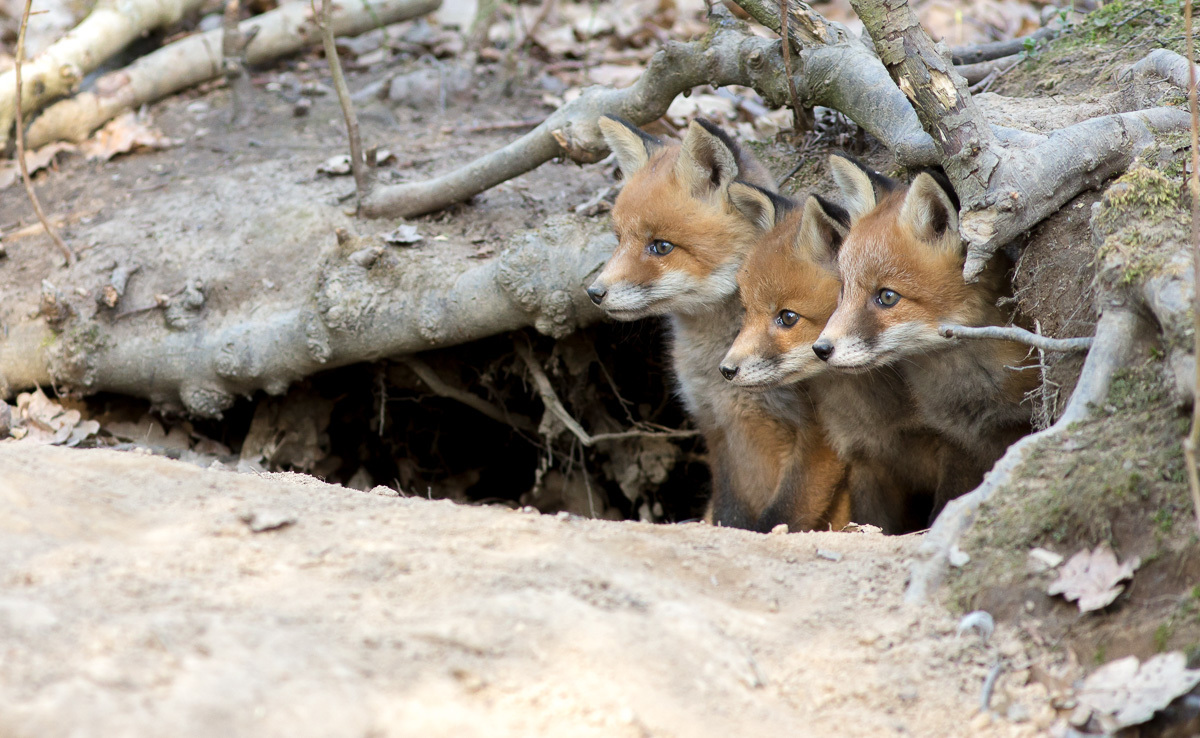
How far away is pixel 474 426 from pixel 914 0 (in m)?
6.47

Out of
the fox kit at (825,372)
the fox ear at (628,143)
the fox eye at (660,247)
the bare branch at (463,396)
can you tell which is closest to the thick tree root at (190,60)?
the bare branch at (463,396)

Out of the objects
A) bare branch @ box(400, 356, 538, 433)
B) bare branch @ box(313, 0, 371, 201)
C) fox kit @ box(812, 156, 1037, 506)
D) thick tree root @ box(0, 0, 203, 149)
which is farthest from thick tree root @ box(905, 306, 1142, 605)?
thick tree root @ box(0, 0, 203, 149)

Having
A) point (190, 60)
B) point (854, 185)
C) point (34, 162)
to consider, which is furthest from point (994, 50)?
point (34, 162)

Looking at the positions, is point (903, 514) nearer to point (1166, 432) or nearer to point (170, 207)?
point (1166, 432)

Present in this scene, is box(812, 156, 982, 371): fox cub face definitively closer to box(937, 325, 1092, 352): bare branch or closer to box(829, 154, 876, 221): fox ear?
box(829, 154, 876, 221): fox ear

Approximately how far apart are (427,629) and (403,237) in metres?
3.89

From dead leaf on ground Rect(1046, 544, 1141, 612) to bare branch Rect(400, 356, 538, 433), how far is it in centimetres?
437

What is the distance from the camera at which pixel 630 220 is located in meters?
4.74

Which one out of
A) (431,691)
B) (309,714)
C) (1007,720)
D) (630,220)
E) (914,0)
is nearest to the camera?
(309,714)

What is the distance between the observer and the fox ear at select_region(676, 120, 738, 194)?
4.50m

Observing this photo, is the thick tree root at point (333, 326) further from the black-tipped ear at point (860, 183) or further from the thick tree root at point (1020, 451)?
the thick tree root at point (1020, 451)

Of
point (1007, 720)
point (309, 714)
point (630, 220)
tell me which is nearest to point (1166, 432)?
point (1007, 720)

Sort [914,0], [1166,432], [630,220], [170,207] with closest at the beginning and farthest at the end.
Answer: [1166,432] < [630,220] < [170,207] < [914,0]

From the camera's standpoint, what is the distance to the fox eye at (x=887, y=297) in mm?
3803
